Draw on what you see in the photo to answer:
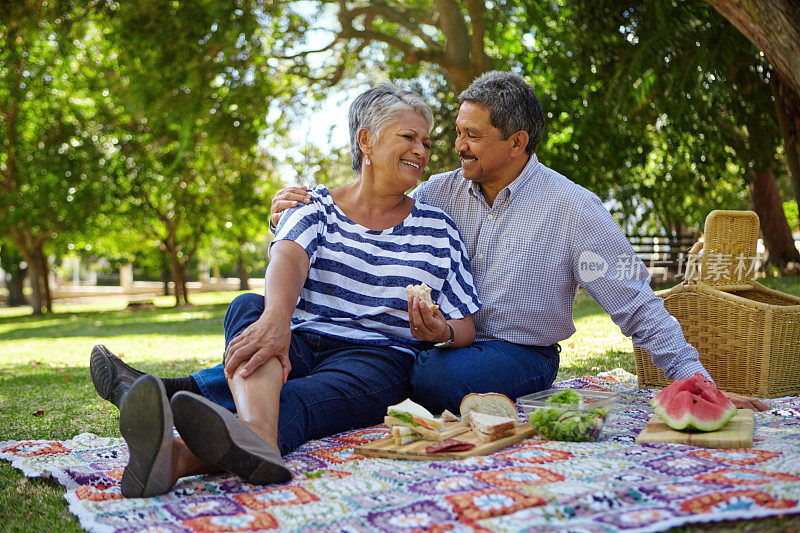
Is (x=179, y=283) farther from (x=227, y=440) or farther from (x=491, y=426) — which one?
(x=227, y=440)

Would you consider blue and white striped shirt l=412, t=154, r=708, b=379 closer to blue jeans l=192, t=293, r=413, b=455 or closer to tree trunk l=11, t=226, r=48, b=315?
blue jeans l=192, t=293, r=413, b=455

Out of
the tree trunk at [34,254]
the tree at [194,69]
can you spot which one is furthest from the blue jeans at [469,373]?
the tree trunk at [34,254]

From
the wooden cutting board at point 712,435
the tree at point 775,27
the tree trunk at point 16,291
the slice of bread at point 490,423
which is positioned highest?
the tree at point 775,27

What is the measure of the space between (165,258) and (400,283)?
109ft

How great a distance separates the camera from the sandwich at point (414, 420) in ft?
10.0

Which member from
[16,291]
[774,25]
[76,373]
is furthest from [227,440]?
[16,291]

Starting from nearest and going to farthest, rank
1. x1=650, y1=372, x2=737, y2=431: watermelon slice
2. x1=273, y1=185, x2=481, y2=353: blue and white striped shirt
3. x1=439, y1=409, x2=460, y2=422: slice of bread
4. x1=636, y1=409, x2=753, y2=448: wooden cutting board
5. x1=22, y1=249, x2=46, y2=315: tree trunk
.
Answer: x1=636, y1=409, x2=753, y2=448: wooden cutting board, x1=650, y1=372, x2=737, y2=431: watermelon slice, x1=439, y1=409, x2=460, y2=422: slice of bread, x1=273, y1=185, x2=481, y2=353: blue and white striped shirt, x1=22, y1=249, x2=46, y2=315: tree trunk

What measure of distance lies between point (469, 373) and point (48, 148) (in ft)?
75.4

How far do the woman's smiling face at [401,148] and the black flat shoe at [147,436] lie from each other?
6.17 ft

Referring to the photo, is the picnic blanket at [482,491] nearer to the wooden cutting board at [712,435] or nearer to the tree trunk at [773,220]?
the wooden cutting board at [712,435]

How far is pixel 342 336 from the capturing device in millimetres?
3680

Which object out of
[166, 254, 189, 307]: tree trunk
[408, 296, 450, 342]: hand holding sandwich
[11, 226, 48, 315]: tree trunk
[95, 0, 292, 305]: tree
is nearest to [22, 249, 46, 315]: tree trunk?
[11, 226, 48, 315]: tree trunk

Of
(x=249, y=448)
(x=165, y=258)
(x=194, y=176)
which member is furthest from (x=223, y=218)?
(x=249, y=448)

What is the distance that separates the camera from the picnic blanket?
210 cm
